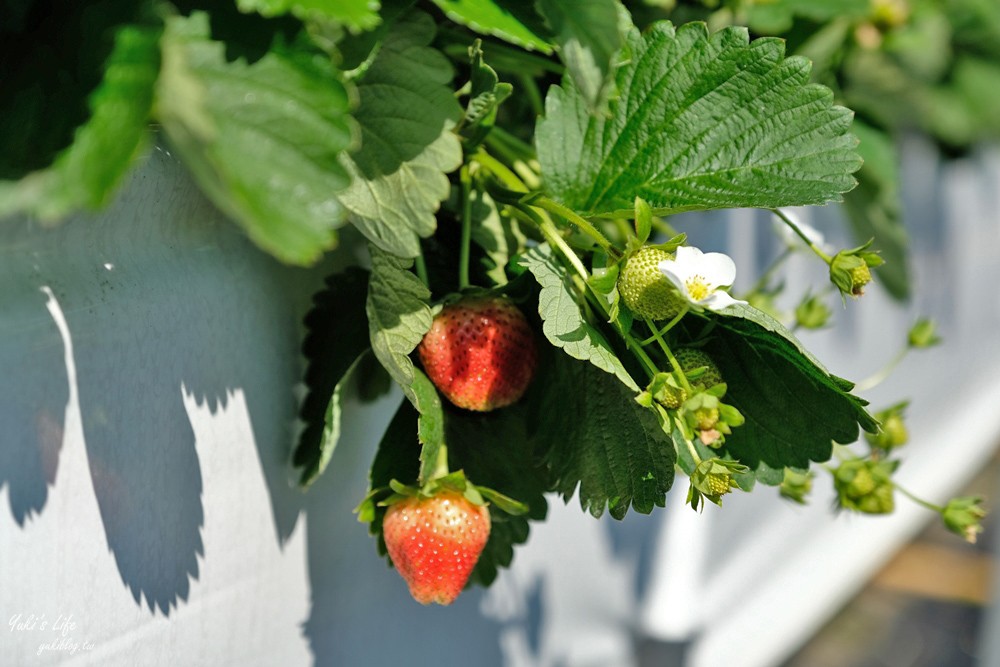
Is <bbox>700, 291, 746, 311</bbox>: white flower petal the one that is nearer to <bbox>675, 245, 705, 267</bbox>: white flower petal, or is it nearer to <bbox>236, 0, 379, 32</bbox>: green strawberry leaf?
<bbox>675, 245, 705, 267</bbox>: white flower petal

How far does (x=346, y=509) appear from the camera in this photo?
50cm

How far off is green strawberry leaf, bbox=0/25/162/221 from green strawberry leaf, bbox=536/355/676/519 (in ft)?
0.66

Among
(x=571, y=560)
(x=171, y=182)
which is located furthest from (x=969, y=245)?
(x=171, y=182)

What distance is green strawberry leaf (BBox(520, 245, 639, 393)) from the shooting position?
1.14ft

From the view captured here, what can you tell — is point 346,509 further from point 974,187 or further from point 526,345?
point 974,187

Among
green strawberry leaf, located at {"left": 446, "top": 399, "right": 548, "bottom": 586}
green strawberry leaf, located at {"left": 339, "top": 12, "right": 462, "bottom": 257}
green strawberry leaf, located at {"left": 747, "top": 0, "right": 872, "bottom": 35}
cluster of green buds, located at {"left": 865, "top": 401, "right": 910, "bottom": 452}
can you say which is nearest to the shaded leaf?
green strawberry leaf, located at {"left": 446, "top": 399, "right": 548, "bottom": 586}

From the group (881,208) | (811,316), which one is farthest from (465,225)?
(881,208)

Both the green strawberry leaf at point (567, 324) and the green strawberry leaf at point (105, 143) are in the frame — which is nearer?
the green strawberry leaf at point (105, 143)

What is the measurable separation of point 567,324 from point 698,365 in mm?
58

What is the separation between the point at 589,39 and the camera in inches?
11.8

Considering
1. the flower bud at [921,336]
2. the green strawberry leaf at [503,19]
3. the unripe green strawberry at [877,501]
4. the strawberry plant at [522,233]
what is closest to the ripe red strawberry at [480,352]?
the strawberry plant at [522,233]

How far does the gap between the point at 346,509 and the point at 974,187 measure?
4.67 feet

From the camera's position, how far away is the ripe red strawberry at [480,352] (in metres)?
0.39

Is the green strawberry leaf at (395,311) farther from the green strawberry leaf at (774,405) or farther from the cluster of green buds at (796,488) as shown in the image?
the cluster of green buds at (796,488)
